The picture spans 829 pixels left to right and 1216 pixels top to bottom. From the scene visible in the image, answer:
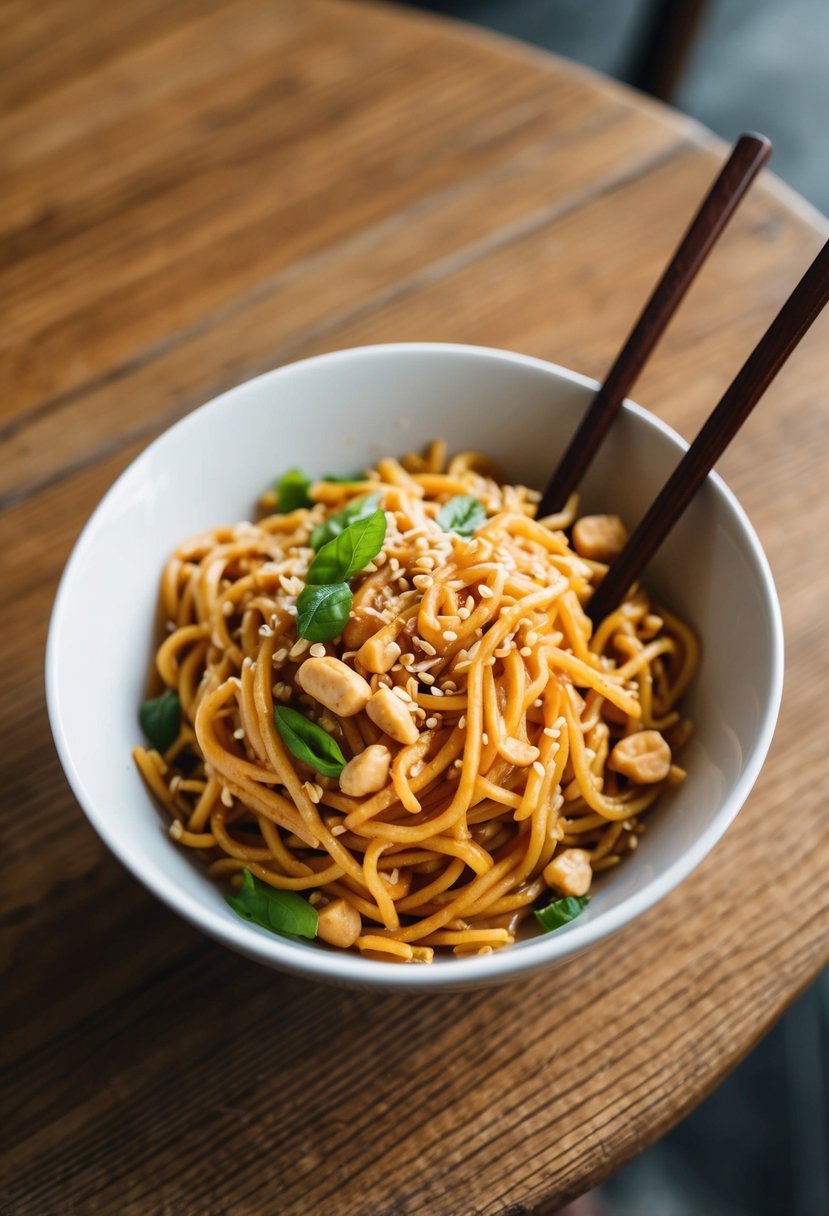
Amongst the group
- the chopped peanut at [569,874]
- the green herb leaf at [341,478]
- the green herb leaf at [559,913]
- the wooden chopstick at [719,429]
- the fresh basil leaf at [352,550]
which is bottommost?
the green herb leaf at [559,913]

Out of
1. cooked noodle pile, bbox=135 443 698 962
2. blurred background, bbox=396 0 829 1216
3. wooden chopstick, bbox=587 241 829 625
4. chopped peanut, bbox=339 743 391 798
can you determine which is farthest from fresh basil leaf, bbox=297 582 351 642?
blurred background, bbox=396 0 829 1216

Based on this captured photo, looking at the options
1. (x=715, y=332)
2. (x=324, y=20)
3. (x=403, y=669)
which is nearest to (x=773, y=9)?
(x=324, y=20)

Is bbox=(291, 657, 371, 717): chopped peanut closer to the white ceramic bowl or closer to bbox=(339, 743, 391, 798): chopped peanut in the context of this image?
bbox=(339, 743, 391, 798): chopped peanut

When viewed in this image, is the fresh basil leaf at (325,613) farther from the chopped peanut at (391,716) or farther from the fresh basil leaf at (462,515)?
the fresh basil leaf at (462,515)

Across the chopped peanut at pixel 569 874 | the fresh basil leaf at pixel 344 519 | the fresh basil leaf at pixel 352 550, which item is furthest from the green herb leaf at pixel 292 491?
the chopped peanut at pixel 569 874

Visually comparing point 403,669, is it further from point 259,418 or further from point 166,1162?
point 166,1162

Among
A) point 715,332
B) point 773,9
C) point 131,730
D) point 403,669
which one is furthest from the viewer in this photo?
point 773,9

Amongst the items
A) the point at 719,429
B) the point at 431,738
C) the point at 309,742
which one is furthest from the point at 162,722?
the point at 719,429
